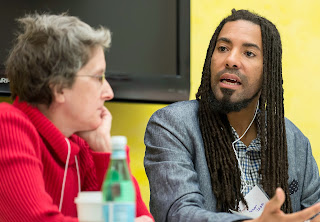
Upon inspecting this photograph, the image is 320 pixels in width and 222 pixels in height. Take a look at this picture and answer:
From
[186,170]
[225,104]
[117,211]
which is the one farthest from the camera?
[225,104]

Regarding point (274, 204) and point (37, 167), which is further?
point (274, 204)

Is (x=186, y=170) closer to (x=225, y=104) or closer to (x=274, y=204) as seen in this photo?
(x=225, y=104)

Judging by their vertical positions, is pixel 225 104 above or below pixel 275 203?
above

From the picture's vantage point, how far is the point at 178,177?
178 centimetres

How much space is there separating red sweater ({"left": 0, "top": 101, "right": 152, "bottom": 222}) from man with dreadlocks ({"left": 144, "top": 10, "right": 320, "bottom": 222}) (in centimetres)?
34

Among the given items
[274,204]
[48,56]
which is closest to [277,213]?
[274,204]

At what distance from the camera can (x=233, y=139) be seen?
6.64 feet

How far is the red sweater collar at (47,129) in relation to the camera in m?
1.34

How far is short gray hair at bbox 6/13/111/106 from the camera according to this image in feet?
4.32

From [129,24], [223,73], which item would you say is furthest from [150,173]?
[129,24]

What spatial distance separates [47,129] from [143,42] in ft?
2.91

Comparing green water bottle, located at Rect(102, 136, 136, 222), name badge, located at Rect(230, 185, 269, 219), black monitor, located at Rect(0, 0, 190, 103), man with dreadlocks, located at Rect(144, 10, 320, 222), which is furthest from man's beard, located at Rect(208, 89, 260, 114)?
green water bottle, located at Rect(102, 136, 136, 222)

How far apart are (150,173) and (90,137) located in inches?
18.6

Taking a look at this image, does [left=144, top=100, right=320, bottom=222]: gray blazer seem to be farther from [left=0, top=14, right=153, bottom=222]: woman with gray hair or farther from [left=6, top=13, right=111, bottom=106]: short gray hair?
[left=6, top=13, right=111, bottom=106]: short gray hair
